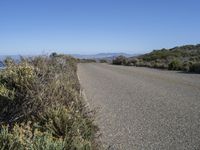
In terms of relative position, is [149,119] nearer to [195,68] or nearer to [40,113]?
[40,113]

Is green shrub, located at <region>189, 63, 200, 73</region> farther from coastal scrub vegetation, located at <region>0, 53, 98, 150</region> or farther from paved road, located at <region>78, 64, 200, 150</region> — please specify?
coastal scrub vegetation, located at <region>0, 53, 98, 150</region>

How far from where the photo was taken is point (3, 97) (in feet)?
31.6

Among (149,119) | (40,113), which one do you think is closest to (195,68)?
(149,119)

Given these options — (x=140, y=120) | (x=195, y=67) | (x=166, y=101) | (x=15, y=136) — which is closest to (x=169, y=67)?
(x=195, y=67)

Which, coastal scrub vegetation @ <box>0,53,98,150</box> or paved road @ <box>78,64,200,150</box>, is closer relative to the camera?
coastal scrub vegetation @ <box>0,53,98,150</box>

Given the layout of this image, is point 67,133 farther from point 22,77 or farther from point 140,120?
point 140,120

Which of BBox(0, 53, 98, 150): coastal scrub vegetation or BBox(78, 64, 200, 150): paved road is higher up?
BBox(0, 53, 98, 150): coastal scrub vegetation

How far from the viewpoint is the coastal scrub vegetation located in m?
6.00

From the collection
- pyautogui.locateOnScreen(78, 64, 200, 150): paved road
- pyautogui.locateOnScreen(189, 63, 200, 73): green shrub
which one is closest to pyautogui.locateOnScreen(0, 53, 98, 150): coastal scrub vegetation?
pyautogui.locateOnScreen(78, 64, 200, 150): paved road

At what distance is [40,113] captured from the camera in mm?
8438

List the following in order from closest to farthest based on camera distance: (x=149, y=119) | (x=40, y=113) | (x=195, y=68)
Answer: (x=40, y=113) → (x=149, y=119) → (x=195, y=68)

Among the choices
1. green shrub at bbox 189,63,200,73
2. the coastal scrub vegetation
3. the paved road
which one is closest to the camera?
the coastal scrub vegetation

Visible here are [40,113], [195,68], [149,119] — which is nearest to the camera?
[40,113]

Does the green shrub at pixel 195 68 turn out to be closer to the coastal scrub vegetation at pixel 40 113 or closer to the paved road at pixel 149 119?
the paved road at pixel 149 119
